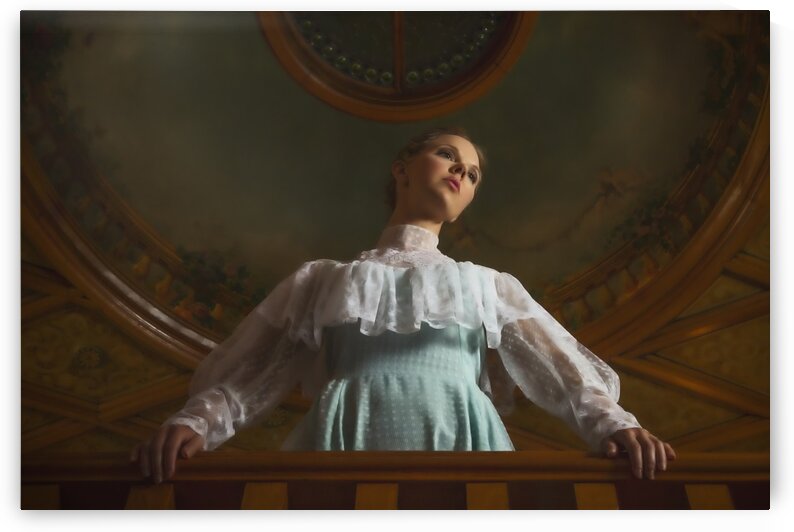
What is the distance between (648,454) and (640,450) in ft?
0.06

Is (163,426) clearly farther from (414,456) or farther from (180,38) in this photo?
(180,38)

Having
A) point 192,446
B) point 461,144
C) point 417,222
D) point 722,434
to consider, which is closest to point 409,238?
point 417,222

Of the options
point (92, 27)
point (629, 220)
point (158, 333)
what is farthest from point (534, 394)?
point (92, 27)

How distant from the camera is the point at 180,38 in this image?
354 cm

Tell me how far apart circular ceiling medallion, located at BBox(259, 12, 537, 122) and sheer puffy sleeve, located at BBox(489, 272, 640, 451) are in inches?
23.3

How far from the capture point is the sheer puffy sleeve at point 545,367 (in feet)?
10.5

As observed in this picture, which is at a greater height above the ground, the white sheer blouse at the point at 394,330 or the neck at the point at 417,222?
the neck at the point at 417,222

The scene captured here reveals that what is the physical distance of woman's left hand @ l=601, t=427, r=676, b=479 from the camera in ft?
9.98

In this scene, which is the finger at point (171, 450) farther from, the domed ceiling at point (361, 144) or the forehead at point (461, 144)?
the forehead at point (461, 144)

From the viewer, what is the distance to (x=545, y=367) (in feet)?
10.7

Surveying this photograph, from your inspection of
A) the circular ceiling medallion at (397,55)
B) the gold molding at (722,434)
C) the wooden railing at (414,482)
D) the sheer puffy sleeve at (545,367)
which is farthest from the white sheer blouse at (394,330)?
the circular ceiling medallion at (397,55)

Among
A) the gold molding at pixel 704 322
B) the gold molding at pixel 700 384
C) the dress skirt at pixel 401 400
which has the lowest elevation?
the dress skirt at pixel 401 400

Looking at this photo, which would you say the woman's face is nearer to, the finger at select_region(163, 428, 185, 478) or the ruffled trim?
the ruffled trim

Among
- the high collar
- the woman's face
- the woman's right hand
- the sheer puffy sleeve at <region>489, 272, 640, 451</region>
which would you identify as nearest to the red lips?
the woman's face
